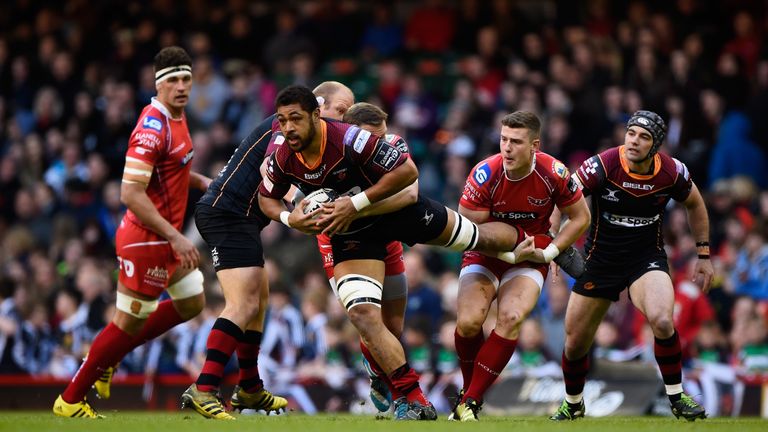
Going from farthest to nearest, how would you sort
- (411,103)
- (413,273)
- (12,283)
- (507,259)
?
(411,103), (12,283), (413,273), (507,259)

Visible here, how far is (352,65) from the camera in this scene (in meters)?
20.4

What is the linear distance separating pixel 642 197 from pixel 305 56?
9677 millimetres

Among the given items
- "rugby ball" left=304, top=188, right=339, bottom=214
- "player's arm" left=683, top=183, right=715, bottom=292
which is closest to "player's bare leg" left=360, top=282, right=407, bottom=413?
"rugby ball" left=304, top=188, right=339, bottom=214

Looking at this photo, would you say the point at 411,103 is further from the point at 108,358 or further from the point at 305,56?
the point at 108,358

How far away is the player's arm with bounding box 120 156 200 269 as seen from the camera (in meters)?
9.91

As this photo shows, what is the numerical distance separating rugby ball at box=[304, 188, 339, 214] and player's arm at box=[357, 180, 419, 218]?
27 centimetres

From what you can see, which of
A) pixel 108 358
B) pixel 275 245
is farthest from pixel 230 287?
pixel 275 245

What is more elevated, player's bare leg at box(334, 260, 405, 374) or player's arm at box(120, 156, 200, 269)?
player's arm at box(120, 156, 200, 269)

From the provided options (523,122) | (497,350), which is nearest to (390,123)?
(523,122)

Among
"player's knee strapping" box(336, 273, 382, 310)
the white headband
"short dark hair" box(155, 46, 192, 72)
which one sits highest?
"short dark hair" box(155, 46, 192, 72)

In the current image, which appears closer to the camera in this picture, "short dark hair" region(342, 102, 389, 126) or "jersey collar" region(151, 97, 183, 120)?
"jersey collar" region(151, 97, 183, 120)

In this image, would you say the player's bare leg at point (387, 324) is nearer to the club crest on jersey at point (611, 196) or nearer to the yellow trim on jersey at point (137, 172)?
the club crest on jersey at point (611, 196)

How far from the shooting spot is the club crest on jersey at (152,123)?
10.2 m

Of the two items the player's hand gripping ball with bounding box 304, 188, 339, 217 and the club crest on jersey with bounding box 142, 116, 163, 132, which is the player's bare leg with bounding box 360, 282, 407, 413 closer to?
the player's hand gripping ball with bounding box 304, 188, 339, 217
